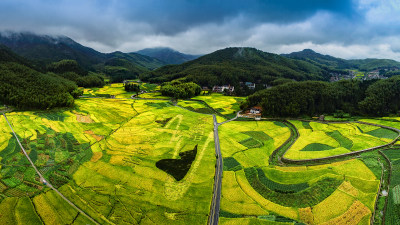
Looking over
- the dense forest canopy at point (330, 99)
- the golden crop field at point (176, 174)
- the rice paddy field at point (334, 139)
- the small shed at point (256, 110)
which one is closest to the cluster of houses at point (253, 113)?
the small shed at point (256, 110)

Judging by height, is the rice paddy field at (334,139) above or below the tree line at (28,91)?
below

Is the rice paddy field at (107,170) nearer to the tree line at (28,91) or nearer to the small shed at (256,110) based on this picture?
the tree line at (28,91)

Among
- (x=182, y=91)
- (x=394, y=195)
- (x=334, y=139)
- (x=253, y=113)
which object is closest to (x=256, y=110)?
(x=253, y=113)

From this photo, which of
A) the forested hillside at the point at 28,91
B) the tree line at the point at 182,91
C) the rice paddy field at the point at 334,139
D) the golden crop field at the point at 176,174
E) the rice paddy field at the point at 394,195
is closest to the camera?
the rice paddy field at the point at 394,195

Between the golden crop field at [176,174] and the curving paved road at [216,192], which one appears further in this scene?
the golden crop field at [176,174]

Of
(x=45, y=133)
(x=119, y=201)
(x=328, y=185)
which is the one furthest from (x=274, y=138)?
(x=45, y=133)

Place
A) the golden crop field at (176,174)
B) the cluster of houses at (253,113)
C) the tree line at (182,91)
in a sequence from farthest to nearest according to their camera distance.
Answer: the tree line at (182,91) < the cluster of houses at (253,113) < the golden crop field at (176,174)

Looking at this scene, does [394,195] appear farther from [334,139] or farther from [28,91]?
[28,91]
